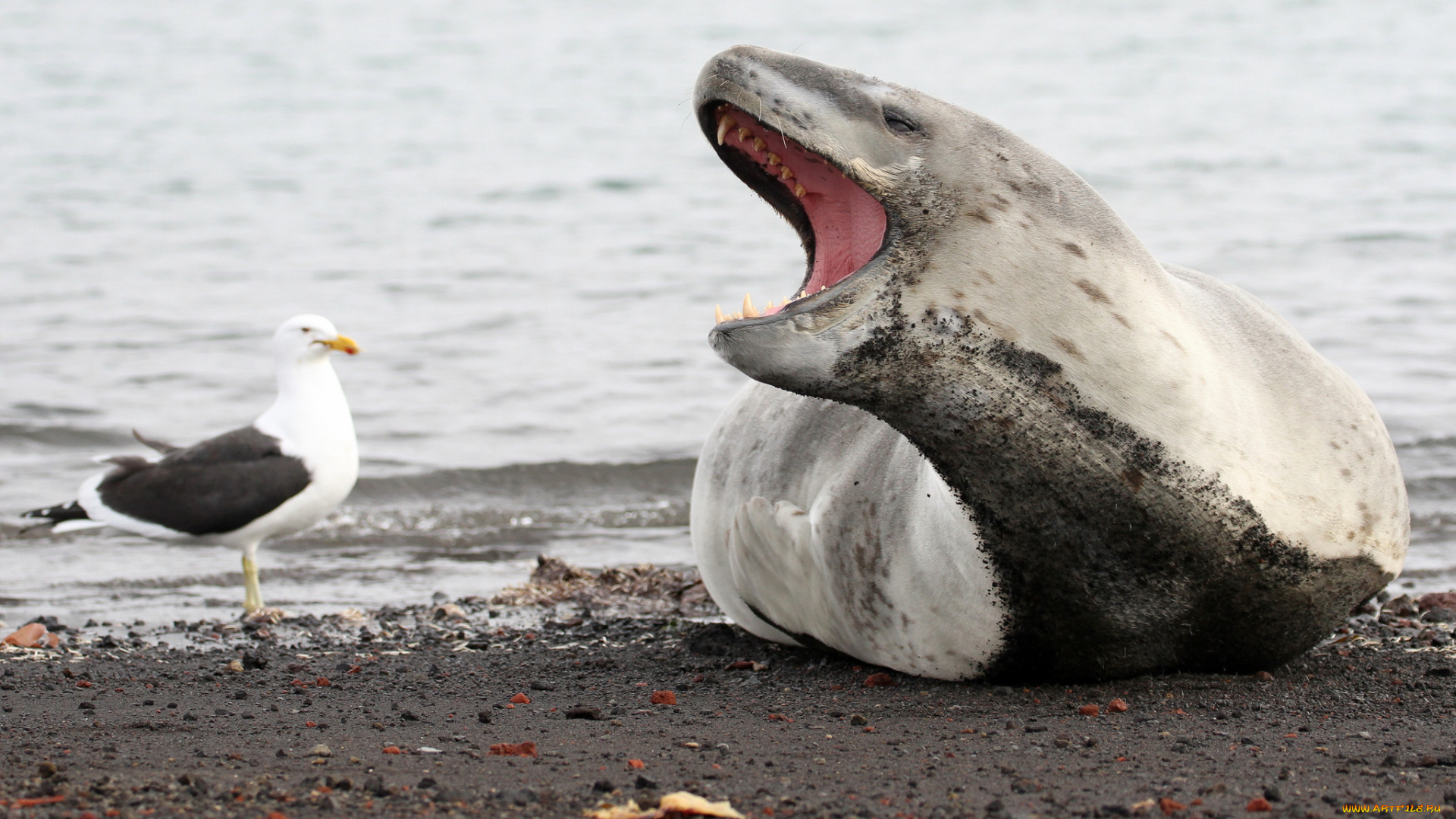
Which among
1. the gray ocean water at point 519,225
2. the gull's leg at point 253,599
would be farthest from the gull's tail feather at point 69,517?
the gull's leg at point 253,599

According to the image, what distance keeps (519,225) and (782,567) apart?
40.9 feet

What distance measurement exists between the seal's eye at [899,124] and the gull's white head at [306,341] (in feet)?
13.7

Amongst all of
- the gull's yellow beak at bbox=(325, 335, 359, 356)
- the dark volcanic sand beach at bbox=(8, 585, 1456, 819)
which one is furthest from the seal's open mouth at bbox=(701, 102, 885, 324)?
the gull's yellow beak at bbox=(325, 335, 359, 356)

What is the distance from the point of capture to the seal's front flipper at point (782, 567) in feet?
12.5

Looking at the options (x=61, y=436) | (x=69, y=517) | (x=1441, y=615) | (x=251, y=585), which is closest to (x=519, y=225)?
(x=61, y=436)

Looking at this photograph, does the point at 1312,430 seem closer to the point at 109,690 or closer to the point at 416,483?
the point at 109,690

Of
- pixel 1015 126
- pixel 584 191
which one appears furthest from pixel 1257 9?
pixel 584 191

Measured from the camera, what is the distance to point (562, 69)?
2706cm

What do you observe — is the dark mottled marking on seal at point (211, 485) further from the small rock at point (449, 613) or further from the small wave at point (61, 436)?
the small wave at point (61, 436)

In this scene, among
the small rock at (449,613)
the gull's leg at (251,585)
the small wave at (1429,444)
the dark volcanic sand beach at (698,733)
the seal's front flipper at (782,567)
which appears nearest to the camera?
the dark volcanic sand beach at (698,733)

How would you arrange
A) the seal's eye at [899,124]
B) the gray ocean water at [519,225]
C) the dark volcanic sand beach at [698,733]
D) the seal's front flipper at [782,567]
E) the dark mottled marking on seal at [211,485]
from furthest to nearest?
the gray ocean water at [519,225] → the dark mottled marking on seal at [211,485] → the seal's front flipper at [782,567] → the seal's eye at [899,124] → the dark volcanic sand beach at [698,733]

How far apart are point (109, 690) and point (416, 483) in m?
4.22

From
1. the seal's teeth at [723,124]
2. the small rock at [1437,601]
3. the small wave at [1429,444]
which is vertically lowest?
the small rock at [1437,601]

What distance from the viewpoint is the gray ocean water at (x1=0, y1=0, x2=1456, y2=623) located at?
7703mm
